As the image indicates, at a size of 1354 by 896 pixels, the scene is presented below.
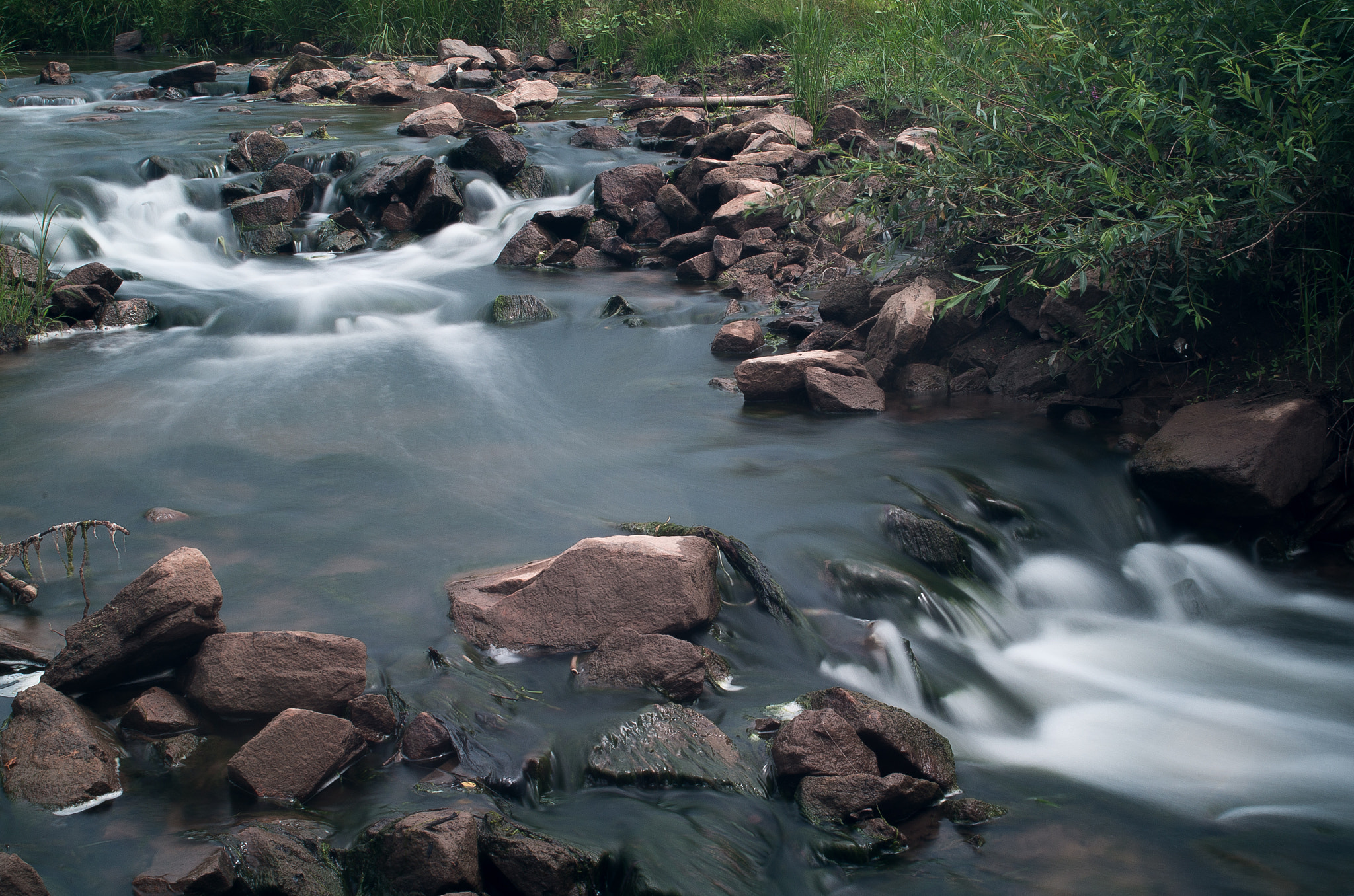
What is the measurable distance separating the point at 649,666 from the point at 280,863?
1238 mm

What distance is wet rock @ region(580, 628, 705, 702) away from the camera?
10.4 ft

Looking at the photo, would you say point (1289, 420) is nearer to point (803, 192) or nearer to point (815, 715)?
point (815, 715)

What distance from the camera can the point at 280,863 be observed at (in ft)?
7.63

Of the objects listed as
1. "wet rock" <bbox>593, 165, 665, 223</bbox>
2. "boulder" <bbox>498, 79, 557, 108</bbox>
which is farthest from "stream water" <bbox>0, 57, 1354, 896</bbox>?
"boulder" <bbox>498, 79, 557, 108</bbox>

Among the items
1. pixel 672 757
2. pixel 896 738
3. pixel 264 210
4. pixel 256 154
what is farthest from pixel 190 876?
pixel 256 154

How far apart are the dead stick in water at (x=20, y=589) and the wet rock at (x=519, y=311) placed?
14.3ft

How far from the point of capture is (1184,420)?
4.77 meters

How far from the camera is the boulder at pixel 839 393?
5609 mm

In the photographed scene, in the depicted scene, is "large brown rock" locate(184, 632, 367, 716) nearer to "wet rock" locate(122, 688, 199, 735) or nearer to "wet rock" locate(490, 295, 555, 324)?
"wet rock" locate(122, 688, 199, 735)

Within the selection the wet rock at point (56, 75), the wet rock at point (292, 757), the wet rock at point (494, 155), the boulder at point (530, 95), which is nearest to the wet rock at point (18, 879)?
the wet rock at point (292, 757)

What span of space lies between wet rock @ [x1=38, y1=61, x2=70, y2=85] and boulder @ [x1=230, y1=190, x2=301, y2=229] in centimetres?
831

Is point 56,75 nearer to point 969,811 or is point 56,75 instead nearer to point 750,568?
point 750,568

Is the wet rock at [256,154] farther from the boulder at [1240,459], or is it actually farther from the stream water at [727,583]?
the boulder at [1240,459]

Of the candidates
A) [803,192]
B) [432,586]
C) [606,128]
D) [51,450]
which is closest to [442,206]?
[606,128]
